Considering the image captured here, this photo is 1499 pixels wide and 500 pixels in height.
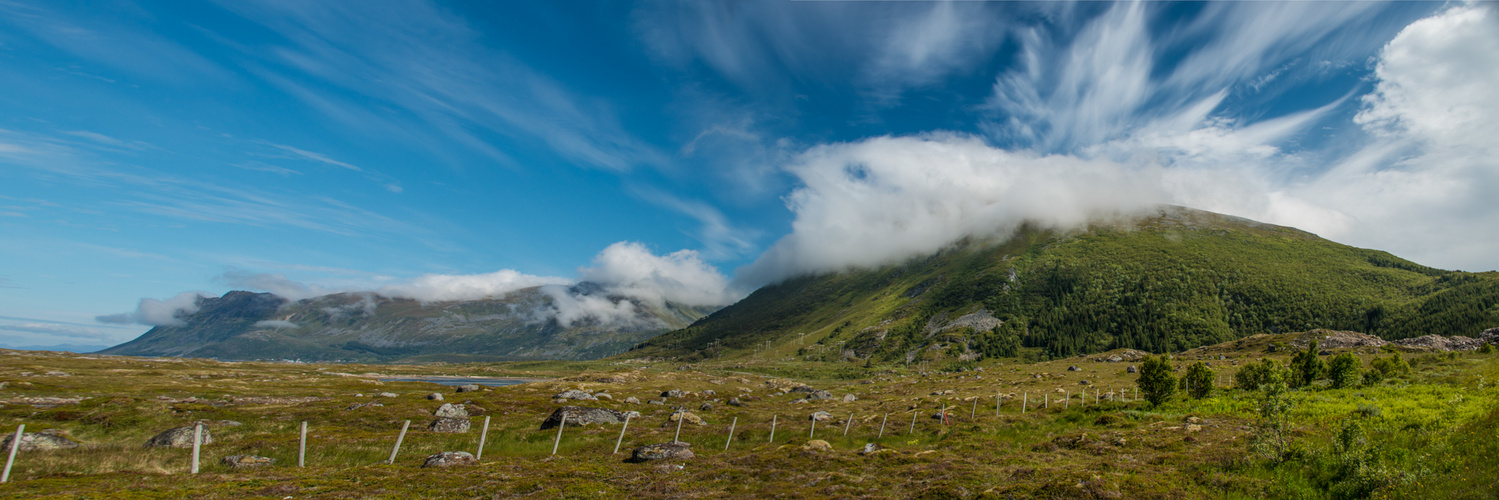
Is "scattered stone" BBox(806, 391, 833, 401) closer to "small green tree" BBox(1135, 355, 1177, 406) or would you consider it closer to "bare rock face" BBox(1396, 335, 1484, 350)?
"small green tree" BBox(1135, 355, 1177, 406)

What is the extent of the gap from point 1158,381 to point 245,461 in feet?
239

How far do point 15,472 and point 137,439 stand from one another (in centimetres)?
2140

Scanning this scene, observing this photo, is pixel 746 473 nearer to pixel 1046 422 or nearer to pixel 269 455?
pixel 1046 422

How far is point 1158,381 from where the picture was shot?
47.8 m

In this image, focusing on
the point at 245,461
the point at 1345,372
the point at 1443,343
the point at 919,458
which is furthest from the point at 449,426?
the point at 1443,343

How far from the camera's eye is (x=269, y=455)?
37.7 m

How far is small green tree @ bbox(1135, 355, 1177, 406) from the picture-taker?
47562 mm

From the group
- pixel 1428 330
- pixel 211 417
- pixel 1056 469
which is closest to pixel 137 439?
pixel 211 417

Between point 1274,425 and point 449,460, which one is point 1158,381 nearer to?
point 1274,425

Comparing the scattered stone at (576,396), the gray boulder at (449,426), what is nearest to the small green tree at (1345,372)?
the gray boulder at (449,426)

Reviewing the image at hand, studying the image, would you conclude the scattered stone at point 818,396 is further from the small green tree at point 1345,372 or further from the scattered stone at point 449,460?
the scattered stone at point 449,460

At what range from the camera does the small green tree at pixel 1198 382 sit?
170ft

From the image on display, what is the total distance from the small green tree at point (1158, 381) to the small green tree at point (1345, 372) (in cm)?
1120

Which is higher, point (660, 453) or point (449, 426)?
point (660, 453)
